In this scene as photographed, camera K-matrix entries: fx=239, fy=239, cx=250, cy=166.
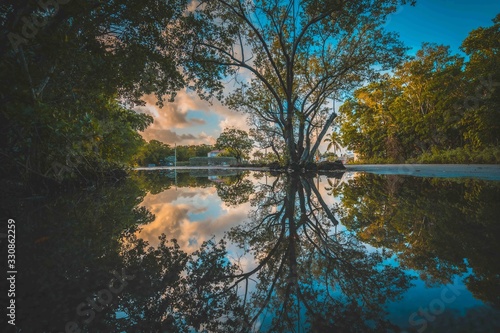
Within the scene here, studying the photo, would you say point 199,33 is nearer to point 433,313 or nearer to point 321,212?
point 321,212

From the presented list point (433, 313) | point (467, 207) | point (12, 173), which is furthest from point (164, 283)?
point (12, 173)

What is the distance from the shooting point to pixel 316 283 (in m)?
1.36

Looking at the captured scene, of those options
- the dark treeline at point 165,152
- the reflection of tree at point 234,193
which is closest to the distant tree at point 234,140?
the dark treeline at point 165,152

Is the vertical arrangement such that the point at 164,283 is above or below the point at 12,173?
below

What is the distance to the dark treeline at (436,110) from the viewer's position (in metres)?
17.6

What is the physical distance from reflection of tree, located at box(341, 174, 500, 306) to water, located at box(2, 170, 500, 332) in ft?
0.04

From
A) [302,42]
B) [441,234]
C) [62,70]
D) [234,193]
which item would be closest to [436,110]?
[302,42]

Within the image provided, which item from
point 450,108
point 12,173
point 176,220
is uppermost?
point 450,108

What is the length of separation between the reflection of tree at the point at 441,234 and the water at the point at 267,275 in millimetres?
13

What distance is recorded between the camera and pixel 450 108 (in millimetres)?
27141

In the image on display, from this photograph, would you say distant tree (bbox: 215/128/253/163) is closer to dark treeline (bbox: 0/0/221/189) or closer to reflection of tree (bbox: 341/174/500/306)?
dark treeline (bbox: 0/0/221/189)

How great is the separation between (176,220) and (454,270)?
2.91 meters

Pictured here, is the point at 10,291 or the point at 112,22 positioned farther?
the point at 112,22

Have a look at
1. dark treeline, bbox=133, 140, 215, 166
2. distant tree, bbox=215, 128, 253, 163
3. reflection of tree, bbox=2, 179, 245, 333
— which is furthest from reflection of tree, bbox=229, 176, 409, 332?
dark treeline, bbox=133, 140, 215, 166
